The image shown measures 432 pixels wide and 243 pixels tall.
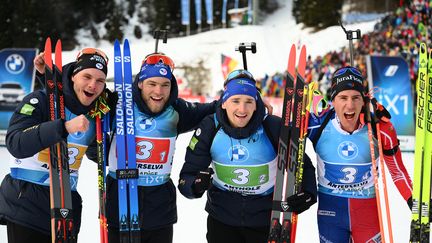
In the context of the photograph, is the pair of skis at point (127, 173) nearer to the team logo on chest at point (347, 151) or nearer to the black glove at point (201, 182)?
the black glove at point (201, 182)

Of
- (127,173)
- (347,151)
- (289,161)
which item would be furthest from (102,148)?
(347,151)

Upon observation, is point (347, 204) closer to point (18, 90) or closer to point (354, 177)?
point (354, 177)

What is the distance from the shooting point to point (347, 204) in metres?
3.49

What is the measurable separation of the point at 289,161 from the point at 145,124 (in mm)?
1001

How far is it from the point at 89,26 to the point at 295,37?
62.4 ft

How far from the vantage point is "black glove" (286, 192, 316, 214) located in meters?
3.30

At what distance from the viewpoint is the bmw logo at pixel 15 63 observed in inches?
443

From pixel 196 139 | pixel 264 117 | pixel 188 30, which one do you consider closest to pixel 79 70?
pixel 196 139

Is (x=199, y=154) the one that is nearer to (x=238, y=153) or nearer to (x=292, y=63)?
(x=238, y=153)

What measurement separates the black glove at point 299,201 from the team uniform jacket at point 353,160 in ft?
0.90

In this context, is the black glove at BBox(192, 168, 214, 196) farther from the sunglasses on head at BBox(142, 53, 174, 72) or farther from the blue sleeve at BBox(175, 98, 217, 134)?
the sunglasses on head at BBox(142, 53, 174, 72)

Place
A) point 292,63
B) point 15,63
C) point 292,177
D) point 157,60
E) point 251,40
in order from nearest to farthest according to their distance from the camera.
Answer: point 292,177 → point 157,60 → point 292,63 → point 15,63 → point 251,40

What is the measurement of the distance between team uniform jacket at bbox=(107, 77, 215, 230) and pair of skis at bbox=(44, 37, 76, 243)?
1.16ft

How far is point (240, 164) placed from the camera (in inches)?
131
